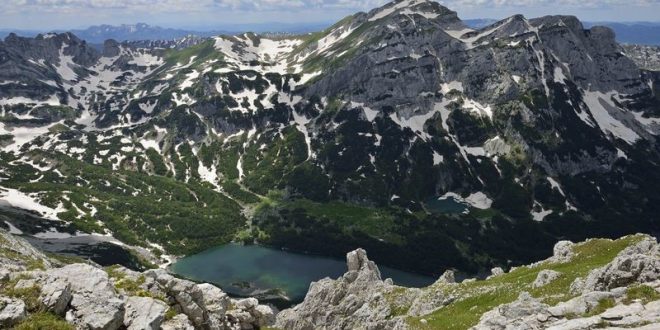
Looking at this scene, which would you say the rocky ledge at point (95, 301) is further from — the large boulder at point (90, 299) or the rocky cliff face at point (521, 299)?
the rocky cliff face at point (521, 299)

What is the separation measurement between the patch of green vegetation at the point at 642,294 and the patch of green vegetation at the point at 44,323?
Answer: 31.4 m

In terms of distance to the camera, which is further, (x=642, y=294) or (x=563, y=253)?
(x=563, y=253)

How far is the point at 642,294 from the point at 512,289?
28.1 meters

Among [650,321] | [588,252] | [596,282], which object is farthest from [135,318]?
[588,252]

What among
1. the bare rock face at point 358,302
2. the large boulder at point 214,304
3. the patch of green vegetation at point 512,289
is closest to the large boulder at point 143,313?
the large boulder at point 214,304

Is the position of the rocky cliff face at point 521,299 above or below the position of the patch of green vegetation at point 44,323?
below

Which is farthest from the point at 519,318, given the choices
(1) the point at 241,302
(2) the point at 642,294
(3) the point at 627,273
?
(1) the point at 241,302

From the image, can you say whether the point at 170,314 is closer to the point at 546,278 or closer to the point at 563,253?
the point at 546,278

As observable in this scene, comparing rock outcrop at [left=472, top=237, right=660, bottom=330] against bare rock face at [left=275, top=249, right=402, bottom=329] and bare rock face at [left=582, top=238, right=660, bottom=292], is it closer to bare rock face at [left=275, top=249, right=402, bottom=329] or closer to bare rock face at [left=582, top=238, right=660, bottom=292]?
bare rock face at [left=582, top=238, right=660, bottom=292]

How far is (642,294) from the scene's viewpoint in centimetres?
3034

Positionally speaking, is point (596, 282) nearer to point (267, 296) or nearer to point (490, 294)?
point (490, 294)

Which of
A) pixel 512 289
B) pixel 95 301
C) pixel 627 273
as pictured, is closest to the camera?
pixel 95 301

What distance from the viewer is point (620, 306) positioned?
2916cm

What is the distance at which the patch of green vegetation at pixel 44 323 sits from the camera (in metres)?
24.5
